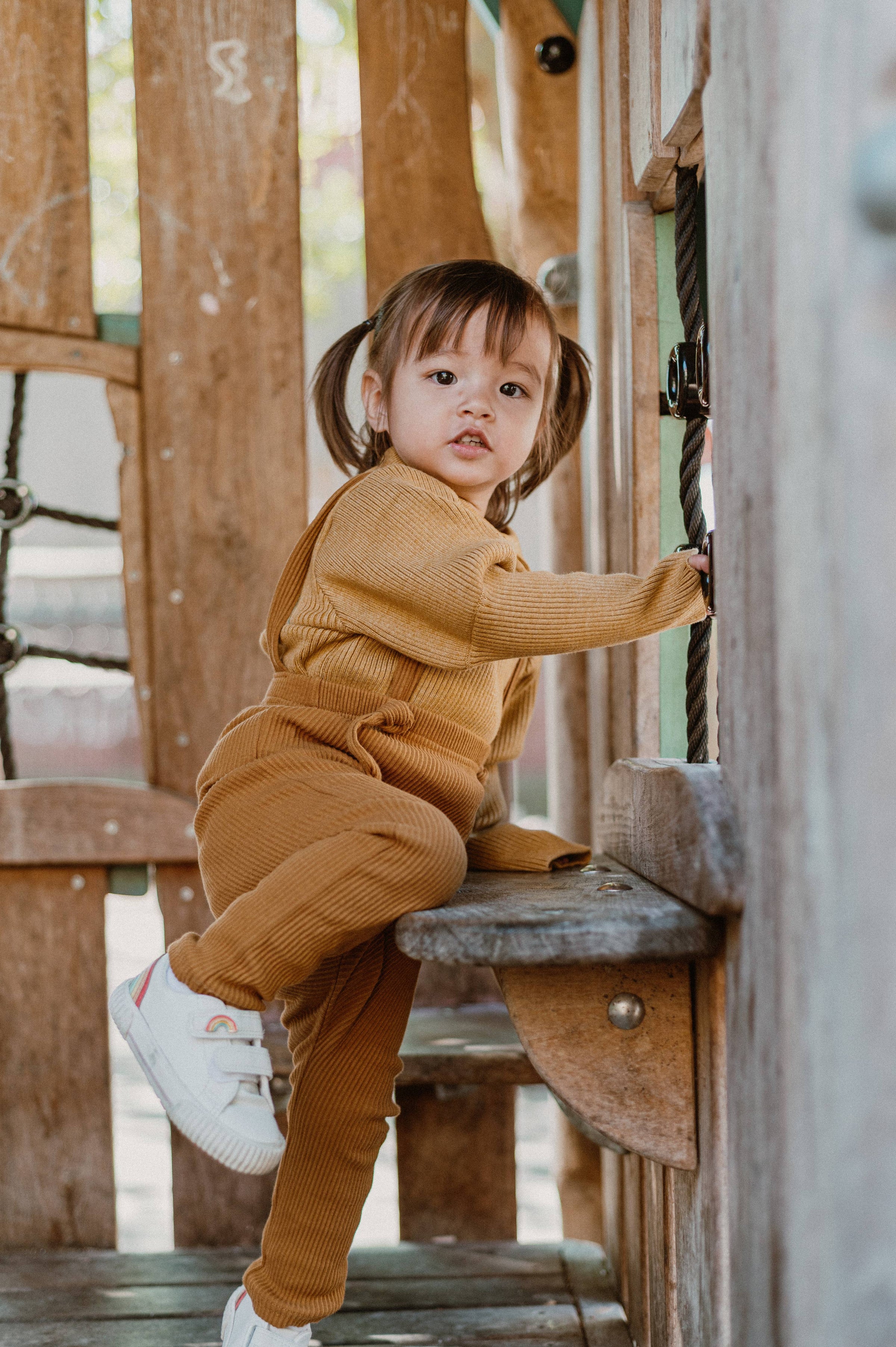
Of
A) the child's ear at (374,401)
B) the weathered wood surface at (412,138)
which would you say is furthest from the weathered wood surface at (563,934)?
the weathered wood surface at (412,138)

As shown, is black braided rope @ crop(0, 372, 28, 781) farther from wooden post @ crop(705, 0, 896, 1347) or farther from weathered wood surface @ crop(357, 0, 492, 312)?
wooden post @ crop(705, 0, 896, 1347)

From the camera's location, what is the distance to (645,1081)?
1.13m

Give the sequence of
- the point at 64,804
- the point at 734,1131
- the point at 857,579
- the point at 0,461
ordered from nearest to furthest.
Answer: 1. the point at 857,579
2. the point at 734,1131
3. the point at 64,804
4. the point at 0,461

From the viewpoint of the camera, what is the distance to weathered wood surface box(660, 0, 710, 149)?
3.43ft

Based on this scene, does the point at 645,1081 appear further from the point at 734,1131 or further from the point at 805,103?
the point at 805,103

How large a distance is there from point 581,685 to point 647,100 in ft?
2.98

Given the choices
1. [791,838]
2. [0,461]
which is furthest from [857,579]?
[0,461]

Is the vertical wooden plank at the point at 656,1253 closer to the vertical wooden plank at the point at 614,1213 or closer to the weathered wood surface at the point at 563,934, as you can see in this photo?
the vertical wooden plank at the point at 614,1213

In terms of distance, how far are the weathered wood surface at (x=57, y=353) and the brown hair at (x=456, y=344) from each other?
0.41 metres

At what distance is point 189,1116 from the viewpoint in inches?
43.8

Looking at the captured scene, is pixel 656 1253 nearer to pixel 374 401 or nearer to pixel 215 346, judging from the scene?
pixel 374 401

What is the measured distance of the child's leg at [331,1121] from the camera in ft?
4.28

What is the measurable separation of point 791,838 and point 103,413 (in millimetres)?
8426

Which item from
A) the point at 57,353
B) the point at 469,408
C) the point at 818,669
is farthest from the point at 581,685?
the point at 818,669
